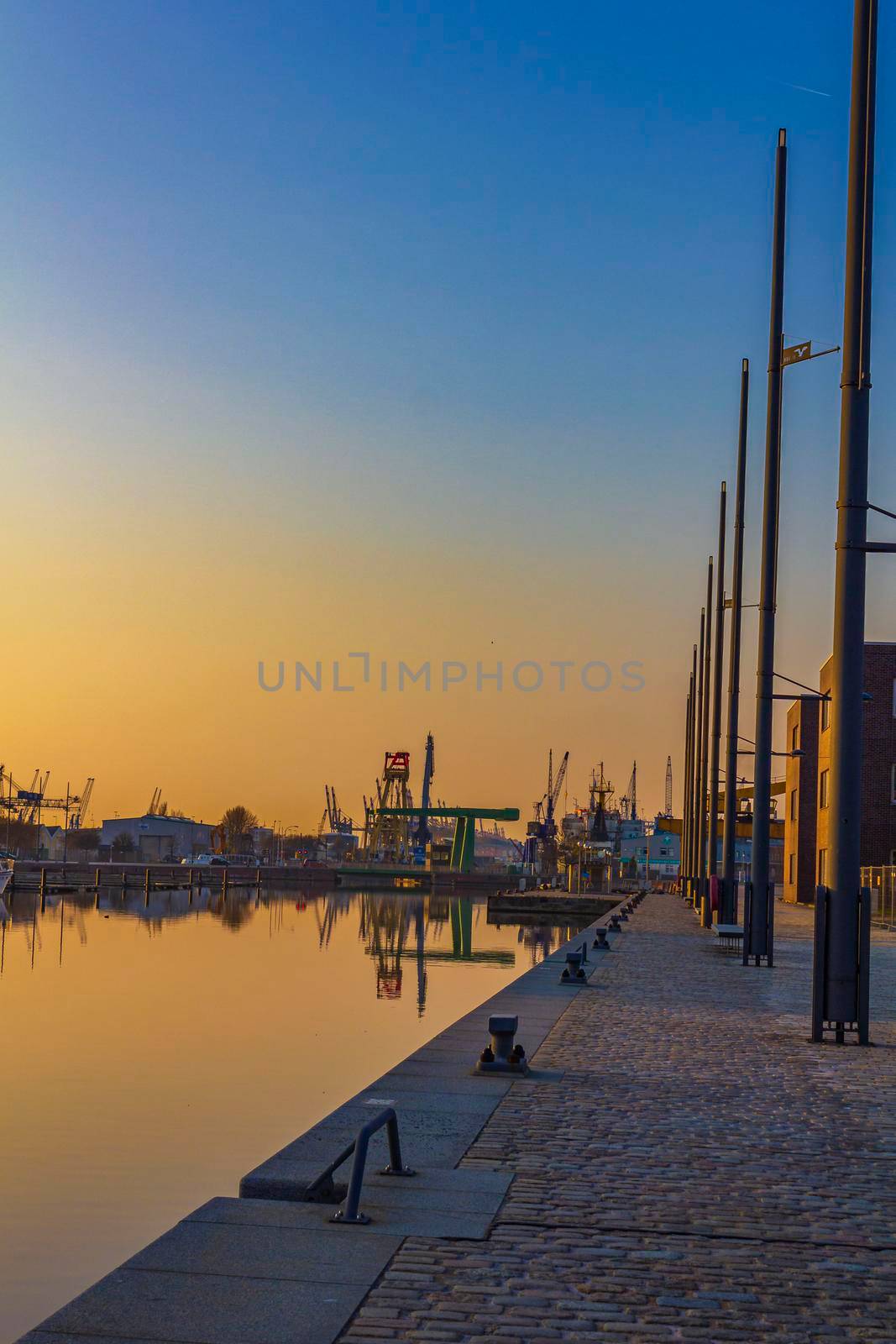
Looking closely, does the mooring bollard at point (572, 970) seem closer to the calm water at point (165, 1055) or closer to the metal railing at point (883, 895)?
the calm water at point (165, 1055)

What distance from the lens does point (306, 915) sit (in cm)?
8012

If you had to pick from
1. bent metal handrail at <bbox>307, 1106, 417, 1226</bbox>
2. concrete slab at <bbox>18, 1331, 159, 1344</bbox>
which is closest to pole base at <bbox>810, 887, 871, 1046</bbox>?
bent metal handrail at <bbox>307, 1106, 417, 1226</bbox>

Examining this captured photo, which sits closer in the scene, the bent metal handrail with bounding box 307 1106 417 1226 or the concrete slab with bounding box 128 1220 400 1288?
the concrete slab with bounding box 128 1220 400 1288

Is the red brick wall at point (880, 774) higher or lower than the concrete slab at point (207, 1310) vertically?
higher

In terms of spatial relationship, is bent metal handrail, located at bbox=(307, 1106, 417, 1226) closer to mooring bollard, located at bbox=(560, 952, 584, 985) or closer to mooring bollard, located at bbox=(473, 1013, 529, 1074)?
mooring bollard, located at bbox=(473, 1013, 529, 1074)

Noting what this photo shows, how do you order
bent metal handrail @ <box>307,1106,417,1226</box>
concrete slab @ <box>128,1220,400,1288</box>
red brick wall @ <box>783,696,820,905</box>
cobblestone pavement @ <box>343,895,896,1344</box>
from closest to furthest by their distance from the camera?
cobblestone pavement @ <box>343,895,896,1344</box>, concrete slab @ <box>128,1220,400,1288</box>, bent metal handrail @ <box>307,1106,417,1226</box>, red brick wall @ <box>783,696,820,905</box>

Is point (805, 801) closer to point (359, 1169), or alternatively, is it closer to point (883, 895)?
point (883, 895)

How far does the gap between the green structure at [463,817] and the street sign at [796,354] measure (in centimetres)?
10152

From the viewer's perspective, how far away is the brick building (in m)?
59.8

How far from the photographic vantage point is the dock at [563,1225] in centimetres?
594

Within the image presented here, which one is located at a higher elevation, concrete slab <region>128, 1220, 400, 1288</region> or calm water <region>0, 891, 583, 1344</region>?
concrete slab <region>128, 1220, 400, 1288</region>

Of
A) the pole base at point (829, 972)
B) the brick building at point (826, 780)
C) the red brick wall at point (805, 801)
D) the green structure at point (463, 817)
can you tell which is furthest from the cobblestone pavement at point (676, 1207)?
the green structure at point (463, 817)

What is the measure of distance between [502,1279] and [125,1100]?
14.0 metres

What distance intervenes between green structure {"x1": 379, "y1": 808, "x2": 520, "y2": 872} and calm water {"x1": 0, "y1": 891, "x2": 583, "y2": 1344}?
221 feet
